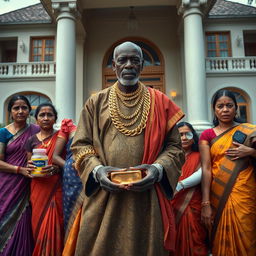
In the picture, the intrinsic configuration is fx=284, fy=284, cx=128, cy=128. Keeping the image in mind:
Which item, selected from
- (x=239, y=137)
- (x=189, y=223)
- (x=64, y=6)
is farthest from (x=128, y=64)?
(x=64, y=6)

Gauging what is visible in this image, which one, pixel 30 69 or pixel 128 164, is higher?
pixel 30 69

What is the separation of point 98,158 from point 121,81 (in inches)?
23.2

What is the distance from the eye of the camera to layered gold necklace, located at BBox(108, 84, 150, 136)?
205cm

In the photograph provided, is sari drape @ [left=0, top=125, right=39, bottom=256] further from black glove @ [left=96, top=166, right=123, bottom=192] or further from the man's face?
the man's face

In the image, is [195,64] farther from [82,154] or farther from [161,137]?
[82,154]

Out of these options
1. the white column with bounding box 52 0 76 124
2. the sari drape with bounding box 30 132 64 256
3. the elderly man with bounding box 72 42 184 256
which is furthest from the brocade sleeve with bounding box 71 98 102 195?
the white column with bounding box 52 0 76 124

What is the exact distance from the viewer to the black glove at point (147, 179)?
171cm

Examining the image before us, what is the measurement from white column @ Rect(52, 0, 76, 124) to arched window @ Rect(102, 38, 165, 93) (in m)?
3.49

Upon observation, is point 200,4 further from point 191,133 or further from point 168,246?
point 168,246

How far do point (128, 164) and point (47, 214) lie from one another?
47.5 inches

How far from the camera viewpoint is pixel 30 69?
14078 mm

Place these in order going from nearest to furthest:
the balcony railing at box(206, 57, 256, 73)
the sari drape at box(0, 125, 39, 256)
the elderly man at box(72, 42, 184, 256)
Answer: the elderly man at box(72, 42, 184, 256)
the sari drape at box(0, 125, 39, 256)
the balcony railing at box(206, 57, 256, 73)

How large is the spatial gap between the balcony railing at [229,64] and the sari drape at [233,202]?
38.7ft

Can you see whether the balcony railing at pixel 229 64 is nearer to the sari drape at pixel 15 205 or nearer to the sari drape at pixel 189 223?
the sari drape at pixel 189 223
